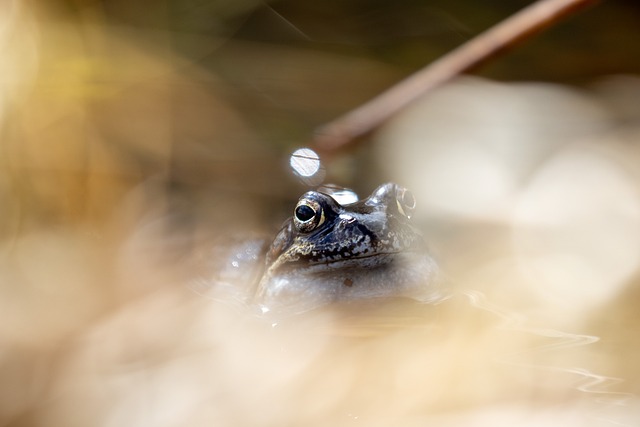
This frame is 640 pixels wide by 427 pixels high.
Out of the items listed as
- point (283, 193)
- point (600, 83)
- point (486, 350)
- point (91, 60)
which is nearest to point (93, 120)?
point (91, 60)

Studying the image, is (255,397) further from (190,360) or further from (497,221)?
(497,221)

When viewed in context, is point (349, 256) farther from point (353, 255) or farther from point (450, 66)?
point (450, 66)

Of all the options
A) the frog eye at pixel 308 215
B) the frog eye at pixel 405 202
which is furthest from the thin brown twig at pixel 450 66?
the frog eye at pixel 308 215

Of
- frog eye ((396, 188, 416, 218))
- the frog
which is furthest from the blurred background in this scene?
frog eye ((396, 188, 416, 218))

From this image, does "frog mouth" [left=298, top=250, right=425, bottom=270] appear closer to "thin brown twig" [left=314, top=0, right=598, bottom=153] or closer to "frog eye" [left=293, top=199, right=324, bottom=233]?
"frog eye" [left=293, top=199, right=324, bottom=233]

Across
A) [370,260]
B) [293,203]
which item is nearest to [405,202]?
[370,260]

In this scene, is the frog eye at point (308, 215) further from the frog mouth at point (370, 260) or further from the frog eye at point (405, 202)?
the frog eye at point (405, 202)
